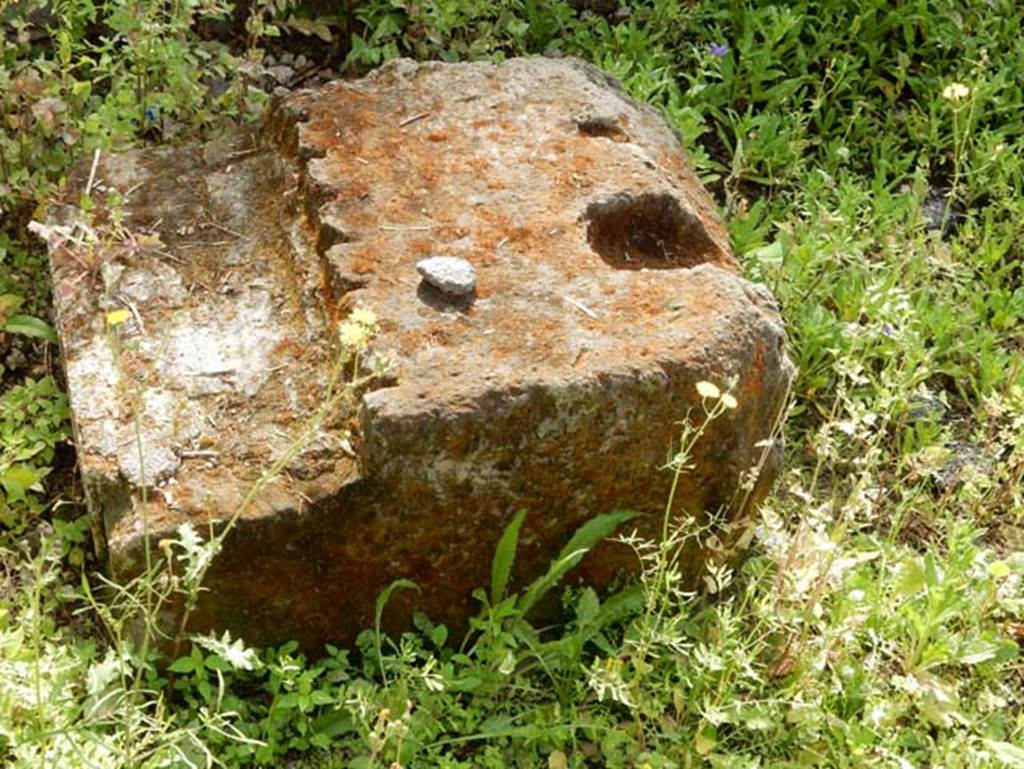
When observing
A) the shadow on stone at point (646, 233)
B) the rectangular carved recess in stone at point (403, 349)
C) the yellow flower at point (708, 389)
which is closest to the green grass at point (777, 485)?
the rectangular carved recess in stone at point (403, 349)

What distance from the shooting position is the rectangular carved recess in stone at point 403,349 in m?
3.23

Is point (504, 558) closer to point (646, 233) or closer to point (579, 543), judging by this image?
point (579, 543)

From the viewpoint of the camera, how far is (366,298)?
135 inches

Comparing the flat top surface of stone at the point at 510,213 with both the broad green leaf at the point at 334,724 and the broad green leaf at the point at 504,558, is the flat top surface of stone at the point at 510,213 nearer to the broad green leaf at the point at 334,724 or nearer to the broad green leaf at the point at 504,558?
the broad green leaf at the point at 504,558

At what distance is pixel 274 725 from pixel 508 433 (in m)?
0.84

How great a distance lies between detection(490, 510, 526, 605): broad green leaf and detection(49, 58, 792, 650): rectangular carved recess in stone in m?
0.04

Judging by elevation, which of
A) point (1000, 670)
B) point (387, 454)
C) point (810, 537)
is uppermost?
point (387, 454)

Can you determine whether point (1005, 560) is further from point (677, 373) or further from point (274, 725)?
point (274, 725)

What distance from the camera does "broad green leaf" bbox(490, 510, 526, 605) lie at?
330cm

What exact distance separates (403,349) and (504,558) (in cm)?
54

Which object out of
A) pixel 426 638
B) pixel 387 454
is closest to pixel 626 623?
pixel 426 638

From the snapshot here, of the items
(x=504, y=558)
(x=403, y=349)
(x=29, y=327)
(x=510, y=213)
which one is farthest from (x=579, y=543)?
(x=29, y=327)

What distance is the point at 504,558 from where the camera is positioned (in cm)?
334

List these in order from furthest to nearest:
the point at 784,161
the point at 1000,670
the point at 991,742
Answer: the point at 784,161, the point at 1000,670, the point at 991,742
